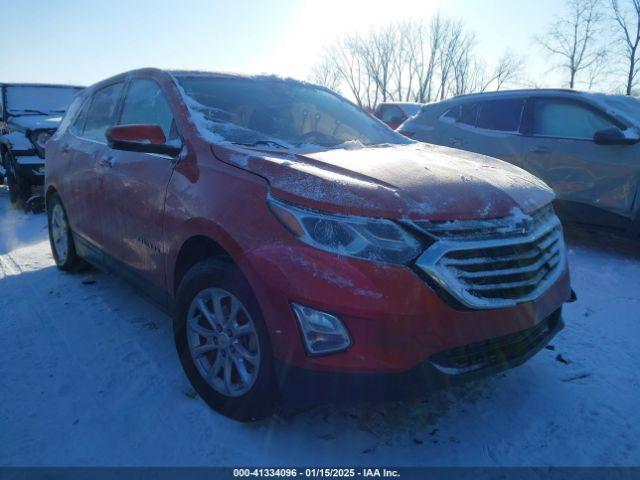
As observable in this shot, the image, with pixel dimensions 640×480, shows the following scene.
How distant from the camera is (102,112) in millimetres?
3939

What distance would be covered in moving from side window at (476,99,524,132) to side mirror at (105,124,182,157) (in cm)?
454

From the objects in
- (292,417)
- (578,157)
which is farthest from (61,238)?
Answer: (578,157)

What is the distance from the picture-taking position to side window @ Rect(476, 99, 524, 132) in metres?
5.79

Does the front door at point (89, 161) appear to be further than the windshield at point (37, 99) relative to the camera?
No

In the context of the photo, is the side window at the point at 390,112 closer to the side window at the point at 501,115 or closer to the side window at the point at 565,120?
the side window at the point at 501,115

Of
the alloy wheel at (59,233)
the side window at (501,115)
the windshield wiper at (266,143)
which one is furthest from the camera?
the side window at (501,115)

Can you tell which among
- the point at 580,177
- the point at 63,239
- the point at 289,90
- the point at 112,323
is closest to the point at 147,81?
the point at 289,90

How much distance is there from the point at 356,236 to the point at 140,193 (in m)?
1.62

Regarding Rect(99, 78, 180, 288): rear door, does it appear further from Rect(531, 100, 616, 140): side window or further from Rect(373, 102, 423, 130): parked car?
Rect(373, 102, 423, 130): parked car

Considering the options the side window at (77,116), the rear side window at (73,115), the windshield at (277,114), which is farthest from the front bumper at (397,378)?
the rear side window at (73,115)

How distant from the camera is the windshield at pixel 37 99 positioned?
9422 millimetres

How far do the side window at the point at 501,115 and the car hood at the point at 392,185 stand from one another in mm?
3564

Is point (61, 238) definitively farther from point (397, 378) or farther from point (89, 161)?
point (397, 378)

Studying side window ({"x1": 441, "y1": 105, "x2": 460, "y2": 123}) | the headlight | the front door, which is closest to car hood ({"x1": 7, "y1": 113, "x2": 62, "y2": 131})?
the front door
